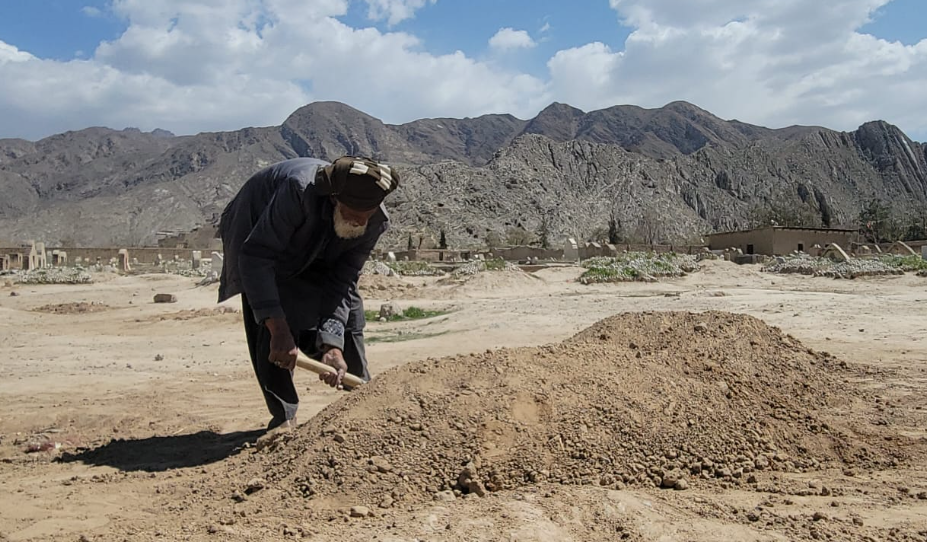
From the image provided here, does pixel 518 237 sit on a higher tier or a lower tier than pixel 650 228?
lower

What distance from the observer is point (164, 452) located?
395 cm

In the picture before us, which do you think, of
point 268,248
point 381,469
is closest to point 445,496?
point 381,469

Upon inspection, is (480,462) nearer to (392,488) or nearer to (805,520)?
(392,488)

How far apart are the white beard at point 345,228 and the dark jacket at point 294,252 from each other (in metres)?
0.10

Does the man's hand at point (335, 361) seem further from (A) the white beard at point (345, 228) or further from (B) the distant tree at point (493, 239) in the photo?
(B) the distant tree at point (493, 239)

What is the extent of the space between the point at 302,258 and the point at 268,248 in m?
0.28

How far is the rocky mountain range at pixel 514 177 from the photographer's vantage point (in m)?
73.6

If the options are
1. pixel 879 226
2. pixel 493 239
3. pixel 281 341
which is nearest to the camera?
pixel 281 341

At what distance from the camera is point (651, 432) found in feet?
10.4

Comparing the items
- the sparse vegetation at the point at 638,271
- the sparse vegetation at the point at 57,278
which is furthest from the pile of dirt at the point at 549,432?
the sparse vegetation at the point at 57,278

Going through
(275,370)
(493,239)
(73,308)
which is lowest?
(73,308)

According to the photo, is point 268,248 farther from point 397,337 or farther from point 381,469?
point 397,337

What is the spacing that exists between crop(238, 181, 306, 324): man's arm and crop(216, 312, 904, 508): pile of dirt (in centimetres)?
62

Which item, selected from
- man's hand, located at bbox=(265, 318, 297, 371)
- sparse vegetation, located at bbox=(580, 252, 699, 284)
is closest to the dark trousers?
man's hand, located at bbox=(265, 318, 297, 371)
